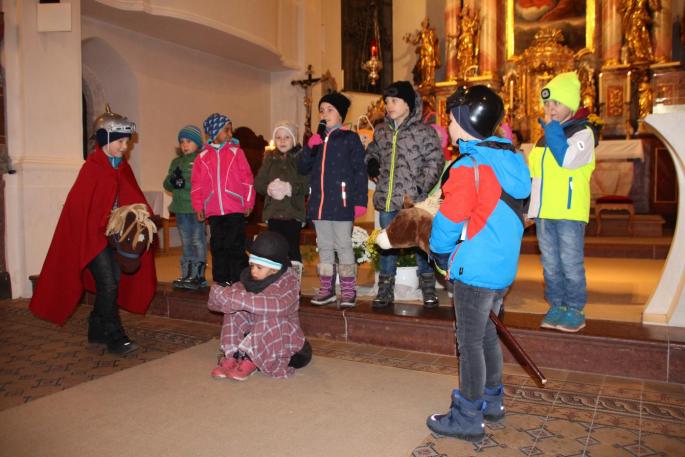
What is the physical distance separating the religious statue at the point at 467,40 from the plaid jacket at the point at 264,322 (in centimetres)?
976

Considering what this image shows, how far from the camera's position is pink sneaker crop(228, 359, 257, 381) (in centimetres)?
318

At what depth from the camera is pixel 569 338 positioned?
3355mm

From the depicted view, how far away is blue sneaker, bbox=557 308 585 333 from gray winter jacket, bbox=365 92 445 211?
1.18 metres

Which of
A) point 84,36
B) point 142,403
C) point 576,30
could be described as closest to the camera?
point 142,403

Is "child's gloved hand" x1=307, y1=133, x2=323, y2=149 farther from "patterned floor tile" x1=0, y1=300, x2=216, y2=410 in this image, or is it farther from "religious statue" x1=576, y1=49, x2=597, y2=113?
"religious statue" x1=576, y1=49, x2=597, y2=113

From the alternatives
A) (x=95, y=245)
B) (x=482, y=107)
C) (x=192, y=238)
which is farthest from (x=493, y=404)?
(x=192, y=238)

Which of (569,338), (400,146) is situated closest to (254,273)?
(400,146)

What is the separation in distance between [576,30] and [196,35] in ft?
24.5

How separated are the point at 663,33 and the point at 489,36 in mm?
3221

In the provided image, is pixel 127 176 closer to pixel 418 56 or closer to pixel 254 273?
pixel 254 273

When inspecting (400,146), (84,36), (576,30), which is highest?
(576,30)

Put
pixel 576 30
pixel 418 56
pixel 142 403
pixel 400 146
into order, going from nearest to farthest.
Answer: pixel 142 403, pixel 400 146, pixel 576 30, pixel 418 56

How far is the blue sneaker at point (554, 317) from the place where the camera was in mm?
3466

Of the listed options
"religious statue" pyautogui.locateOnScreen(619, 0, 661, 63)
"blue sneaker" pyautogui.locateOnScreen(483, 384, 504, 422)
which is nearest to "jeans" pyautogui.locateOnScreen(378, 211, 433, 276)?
"blue sneaker" pyautogui.locateOnScreen(483, 384, 504, 422)
